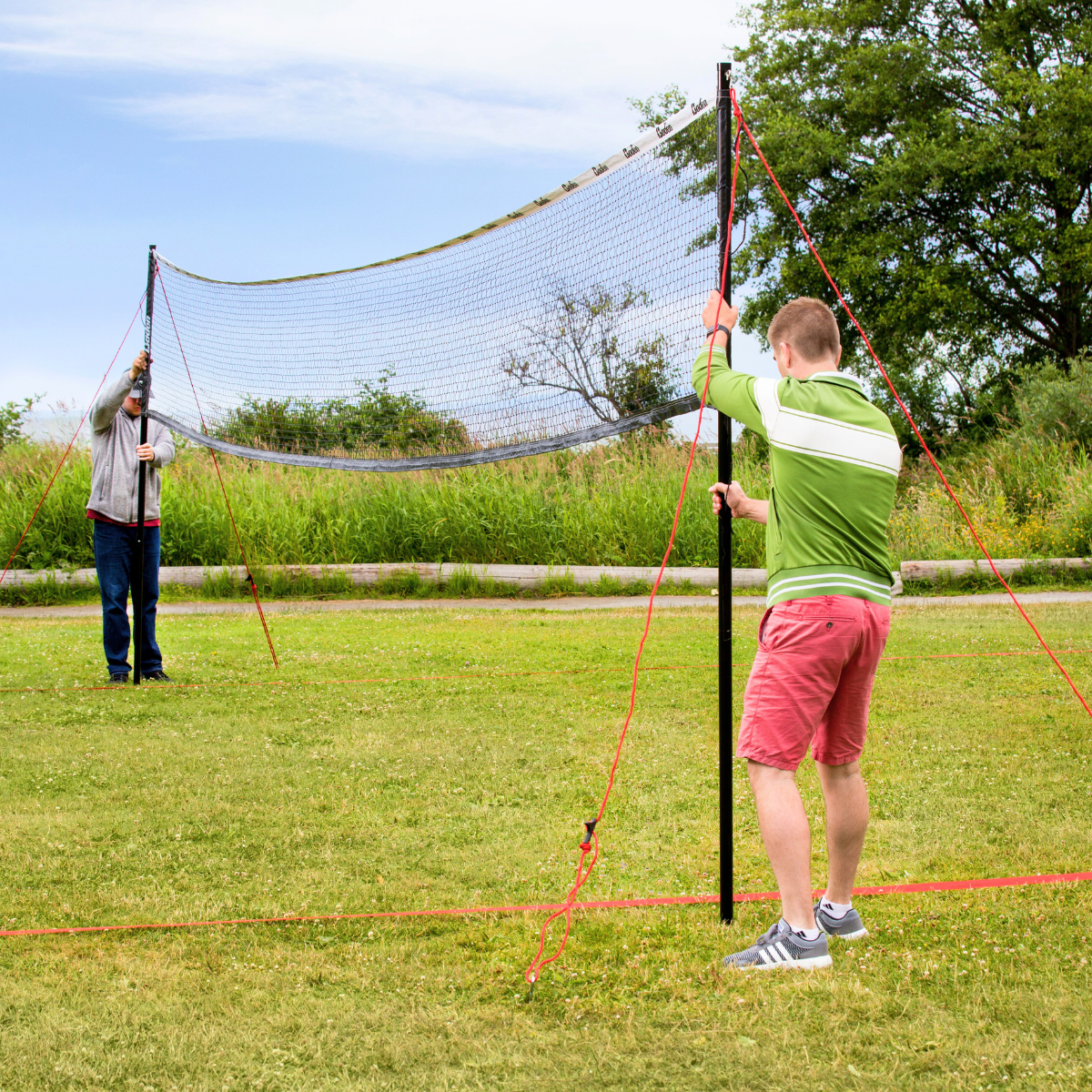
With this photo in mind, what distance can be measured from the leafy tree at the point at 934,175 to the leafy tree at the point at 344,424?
1735cm

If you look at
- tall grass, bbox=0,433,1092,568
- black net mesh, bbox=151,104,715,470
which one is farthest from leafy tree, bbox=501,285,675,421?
tall grass, bbox=0,433,1092,568

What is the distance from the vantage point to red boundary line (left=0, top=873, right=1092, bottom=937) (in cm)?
377

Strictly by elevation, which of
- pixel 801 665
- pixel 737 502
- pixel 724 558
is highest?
pixel 737 502

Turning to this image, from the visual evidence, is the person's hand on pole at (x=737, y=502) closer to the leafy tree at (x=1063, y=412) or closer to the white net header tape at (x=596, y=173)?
the white net header tape at (x=596, y=173)

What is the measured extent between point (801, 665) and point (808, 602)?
0.18 m

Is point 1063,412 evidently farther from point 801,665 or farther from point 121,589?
point 801,665

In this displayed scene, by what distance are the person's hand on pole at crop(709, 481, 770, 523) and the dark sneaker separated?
50.8 inches

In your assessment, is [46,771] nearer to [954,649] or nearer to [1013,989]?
[1013,989]

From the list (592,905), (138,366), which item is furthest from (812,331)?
(138,366)

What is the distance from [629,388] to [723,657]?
8.05 feet

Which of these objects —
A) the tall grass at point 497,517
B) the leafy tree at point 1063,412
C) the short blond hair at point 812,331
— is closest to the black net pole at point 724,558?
the short blond hair at point 812,331

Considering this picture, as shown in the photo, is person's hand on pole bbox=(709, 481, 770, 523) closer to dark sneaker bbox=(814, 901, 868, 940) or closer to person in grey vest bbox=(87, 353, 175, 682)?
dark sneaker bbox=(814, 901, 868, 940)

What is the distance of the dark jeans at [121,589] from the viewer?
8.09 metres

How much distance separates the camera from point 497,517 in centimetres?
1568
